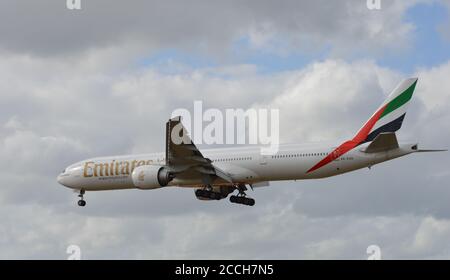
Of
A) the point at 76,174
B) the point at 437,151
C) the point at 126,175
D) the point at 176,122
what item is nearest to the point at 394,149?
the point at 437,151

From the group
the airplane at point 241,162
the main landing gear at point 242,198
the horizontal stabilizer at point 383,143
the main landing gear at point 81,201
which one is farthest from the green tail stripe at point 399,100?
the main landing gear at point 81,201

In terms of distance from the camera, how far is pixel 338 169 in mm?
62969

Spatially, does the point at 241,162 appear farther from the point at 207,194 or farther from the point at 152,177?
the point at 152,177

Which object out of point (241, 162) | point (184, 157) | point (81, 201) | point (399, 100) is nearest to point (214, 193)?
point (241, 162)

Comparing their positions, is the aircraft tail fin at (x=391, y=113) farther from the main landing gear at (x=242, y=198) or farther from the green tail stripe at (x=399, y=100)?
the main landing gear at (x=242, y=198)

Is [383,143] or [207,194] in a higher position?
[207,194]

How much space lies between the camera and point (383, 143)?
60000mm

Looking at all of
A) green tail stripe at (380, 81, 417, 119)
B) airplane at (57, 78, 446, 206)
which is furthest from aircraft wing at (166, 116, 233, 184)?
green tail stripe at (380, 81, 417, 119)

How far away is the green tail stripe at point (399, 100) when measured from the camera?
6550cm

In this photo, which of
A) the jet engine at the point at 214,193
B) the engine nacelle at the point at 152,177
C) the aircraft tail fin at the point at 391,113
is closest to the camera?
the aircraft tail fin at the point at 391,113

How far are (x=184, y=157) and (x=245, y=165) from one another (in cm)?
454
